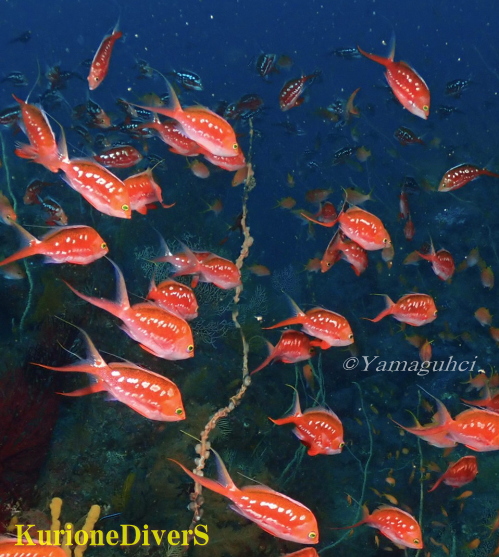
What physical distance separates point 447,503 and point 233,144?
797cm

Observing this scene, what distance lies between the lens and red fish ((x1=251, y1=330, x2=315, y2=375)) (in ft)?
15.4

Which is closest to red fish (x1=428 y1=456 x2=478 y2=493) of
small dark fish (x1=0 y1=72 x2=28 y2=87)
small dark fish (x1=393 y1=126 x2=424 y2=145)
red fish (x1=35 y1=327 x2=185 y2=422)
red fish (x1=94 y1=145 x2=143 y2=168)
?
red fish (x1=35 y1=327 x2=185 y2=422)

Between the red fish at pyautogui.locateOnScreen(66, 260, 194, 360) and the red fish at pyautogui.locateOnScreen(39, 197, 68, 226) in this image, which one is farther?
the red fish at pyautogui.locateOnScreen(39, 197, 68, 226)

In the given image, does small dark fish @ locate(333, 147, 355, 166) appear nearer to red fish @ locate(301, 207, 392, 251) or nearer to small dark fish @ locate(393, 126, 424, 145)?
small dark fish @ locate(393, 126, 424, 145)

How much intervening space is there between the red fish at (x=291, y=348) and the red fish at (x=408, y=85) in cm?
253

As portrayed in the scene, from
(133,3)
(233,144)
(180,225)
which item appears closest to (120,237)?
(180,225)

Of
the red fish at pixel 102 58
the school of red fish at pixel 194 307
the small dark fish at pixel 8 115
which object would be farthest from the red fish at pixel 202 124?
the small dark fish at pixel 8 115

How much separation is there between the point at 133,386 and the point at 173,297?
148 cm

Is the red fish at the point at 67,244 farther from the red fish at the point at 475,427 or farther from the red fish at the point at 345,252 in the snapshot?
the red fish at the point at 475,427

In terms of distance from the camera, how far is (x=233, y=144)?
368cm

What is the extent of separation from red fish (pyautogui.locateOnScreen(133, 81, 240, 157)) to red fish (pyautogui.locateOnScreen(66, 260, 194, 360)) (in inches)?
54.5

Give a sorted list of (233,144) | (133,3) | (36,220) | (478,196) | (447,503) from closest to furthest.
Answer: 1. (233,144)
2. (447,503)
3. (36,220)
4. (478,196)
5. (133,3)

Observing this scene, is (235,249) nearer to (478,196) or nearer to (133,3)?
(478,196)

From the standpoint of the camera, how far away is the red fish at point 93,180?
3.37 m
